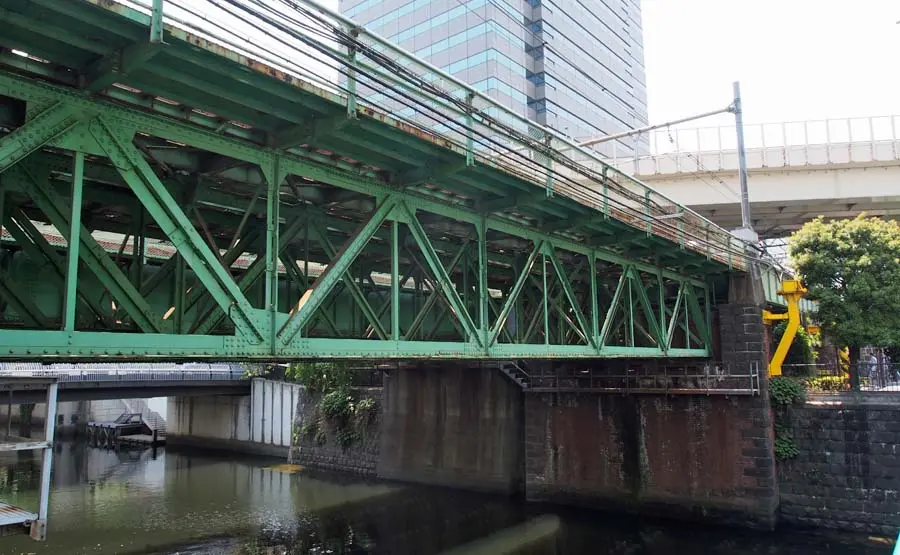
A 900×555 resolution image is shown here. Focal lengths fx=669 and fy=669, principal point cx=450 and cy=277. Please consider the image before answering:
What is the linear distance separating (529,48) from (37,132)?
70.0m

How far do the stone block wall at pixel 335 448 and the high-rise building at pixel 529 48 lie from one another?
1422 inches

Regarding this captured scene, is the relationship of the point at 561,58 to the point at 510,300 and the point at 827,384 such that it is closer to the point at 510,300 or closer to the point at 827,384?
the point at 827,384

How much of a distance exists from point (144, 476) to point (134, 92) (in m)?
32.2

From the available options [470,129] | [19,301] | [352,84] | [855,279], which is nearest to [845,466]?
[855,279]

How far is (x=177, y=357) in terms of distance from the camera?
7.72 meters

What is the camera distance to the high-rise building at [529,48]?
66312mm

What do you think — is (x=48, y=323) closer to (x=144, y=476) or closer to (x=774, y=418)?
(x=774, y=418)

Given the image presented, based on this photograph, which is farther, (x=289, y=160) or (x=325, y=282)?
(x=289, y=160)

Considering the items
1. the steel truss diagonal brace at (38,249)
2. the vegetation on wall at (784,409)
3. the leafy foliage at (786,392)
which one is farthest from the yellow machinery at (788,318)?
the steel truss diagonal brace at (38,249)

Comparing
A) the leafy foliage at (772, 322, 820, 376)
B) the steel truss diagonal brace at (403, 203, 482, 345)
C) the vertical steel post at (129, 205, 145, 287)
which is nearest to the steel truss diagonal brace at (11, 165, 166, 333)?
the vertical steel post at (129, 205, 145, 287)

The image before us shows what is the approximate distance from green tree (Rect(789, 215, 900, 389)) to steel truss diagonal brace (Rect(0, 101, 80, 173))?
26.2 m

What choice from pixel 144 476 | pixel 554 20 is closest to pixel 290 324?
pixel 144 476

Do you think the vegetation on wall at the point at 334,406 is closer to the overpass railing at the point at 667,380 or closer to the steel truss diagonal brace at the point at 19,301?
the overpass railing at the point at 667,380

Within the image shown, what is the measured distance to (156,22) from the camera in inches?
260
